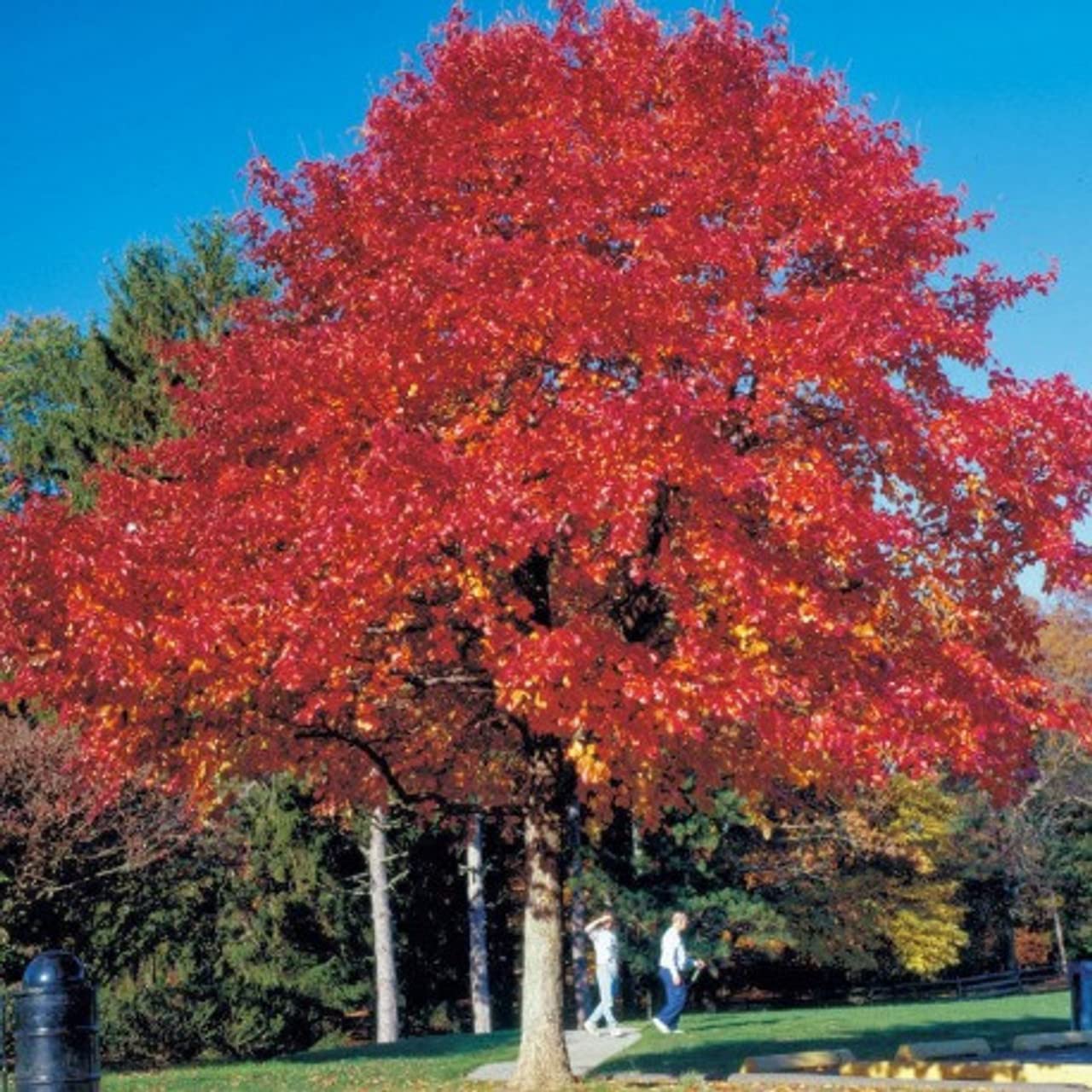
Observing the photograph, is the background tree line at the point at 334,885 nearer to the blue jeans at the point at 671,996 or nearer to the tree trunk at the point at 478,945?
the tree trunk at the point at 478,945

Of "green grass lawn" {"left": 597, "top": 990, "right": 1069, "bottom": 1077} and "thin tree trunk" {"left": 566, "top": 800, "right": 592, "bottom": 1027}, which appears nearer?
"green grass lawn" {"left": 597, "top": 990, "right": 1069, "bottom": 1077}

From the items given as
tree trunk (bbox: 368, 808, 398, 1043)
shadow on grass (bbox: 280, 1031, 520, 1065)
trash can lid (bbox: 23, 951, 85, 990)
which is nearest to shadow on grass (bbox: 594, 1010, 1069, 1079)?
shadow on grass (bbox: 280, 1031, 520, 1065)

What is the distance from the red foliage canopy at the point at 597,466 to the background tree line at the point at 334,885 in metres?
8.61

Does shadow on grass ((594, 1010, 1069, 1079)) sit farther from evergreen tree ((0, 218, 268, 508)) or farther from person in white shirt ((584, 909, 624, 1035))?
evergreen tree ((0, 218, 268, 508))

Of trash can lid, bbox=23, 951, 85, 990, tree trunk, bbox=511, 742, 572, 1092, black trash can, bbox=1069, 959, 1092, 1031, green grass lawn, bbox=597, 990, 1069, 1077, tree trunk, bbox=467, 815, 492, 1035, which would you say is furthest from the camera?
tree trunk, bbox=467, 815, 492, 1035

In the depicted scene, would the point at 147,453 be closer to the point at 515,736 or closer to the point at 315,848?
the point at 515,736

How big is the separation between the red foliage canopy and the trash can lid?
131 inches

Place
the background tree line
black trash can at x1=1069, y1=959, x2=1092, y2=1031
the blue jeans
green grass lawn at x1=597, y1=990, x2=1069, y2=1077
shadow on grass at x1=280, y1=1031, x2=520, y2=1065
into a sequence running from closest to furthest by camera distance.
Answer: green grass lawn at x1=597, y1=990, x2=1069, y2=1077 → black trash can at x1=1069, y1=959, x2=1092, y2=1031 → shadow on grass at x1=280, y1=1031, x2=520, y2=1065 → the blue jeans → the background tree line

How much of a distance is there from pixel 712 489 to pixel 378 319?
3522 millimetres

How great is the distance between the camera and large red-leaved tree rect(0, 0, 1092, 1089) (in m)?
Answer: 12.6

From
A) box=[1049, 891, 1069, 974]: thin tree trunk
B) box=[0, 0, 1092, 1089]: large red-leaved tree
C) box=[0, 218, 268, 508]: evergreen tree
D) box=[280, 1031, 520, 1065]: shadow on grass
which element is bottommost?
box=[1049, 891, 1069, 974]: thin tree trunk

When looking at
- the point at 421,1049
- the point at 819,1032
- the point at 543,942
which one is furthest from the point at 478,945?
the point at 543,942

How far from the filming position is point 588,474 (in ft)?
40.8

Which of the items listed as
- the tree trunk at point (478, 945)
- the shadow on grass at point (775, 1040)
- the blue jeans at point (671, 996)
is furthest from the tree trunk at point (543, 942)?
the tree trunk at point (478, 945)
